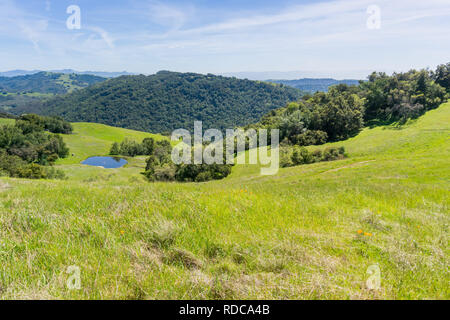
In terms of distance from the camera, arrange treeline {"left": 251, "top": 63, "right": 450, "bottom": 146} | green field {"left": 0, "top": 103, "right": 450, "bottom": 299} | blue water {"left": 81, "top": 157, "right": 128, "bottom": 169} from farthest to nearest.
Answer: blue water {"left": 81, "top": 157, "right": 128, "bottom": 169} < treeline {"left": 251, "top": 63, "right": 450, "bottom": 146} < green field {"left": 0, "top": 103, "right": 450, "bottom": 299}

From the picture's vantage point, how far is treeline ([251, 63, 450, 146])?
52781 mm

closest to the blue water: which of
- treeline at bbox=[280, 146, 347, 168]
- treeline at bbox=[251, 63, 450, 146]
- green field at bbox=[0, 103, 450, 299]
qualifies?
treeline at bbox=[251, 63, 450, 146]

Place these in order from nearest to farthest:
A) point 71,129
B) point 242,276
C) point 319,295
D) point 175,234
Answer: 1. point 319,295
2. point 242,276
3. point 175,234
4. point 71,129

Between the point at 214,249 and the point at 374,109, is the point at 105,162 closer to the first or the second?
the point at 374,109

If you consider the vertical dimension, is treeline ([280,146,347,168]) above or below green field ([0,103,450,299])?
below

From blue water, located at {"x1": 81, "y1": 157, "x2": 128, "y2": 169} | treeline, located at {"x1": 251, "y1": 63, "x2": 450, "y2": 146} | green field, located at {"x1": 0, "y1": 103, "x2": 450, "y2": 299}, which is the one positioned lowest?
blue water, located at {"x1": 81, "y1": 157, "x2": 128, "y2": 169}

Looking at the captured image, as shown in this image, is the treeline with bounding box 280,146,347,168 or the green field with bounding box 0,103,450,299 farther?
the treeline with bounding box 280,146,347,168

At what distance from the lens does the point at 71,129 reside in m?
136

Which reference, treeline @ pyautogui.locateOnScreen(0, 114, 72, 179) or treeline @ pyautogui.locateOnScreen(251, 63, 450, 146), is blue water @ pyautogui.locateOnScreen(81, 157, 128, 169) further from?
treeline @ pyautogui.locateOnScreen(251, 63, 450, 146)

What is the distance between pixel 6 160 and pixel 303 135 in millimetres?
91589

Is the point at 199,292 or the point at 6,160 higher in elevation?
the point at 199,292

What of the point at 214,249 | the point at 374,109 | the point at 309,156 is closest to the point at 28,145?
the point at 309,156

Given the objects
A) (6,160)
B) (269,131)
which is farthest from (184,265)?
(6,160)
